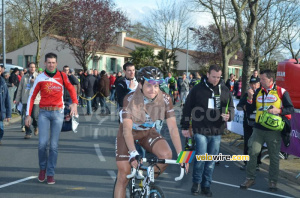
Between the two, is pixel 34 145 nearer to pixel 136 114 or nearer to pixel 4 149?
pixel 4 149

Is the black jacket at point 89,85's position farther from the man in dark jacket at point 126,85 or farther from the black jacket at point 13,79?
the man in dark jacket at point 126,85

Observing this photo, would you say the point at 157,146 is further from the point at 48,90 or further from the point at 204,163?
the point at 48,90

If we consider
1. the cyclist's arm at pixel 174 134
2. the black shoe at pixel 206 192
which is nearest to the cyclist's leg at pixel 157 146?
the cyclist's arm at pixel 174 134

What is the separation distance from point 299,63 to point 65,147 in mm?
6834

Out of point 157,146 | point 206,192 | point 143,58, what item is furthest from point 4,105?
point 143,58

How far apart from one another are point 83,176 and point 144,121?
336 cm

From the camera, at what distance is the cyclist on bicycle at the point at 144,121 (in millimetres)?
4422

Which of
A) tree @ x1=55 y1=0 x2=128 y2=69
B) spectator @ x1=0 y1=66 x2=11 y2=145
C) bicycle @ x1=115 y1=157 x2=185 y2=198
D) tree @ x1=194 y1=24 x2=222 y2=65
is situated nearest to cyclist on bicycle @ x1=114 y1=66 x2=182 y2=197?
bicycle @ x1=115 y1=157 x2=185 y2=198

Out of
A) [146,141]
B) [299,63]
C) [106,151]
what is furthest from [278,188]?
[299,63]

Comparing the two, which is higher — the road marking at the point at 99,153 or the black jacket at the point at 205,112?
the black jacket at the point at 205,112

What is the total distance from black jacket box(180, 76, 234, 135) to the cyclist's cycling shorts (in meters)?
1.79

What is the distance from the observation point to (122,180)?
4.61 metres

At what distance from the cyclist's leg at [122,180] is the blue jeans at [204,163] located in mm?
2271

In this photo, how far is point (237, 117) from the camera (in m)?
12.1
